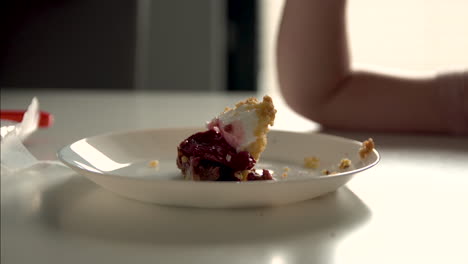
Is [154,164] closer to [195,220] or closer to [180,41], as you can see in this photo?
[195,220]

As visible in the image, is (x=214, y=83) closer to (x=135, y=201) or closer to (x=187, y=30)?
(x=187, y=30)

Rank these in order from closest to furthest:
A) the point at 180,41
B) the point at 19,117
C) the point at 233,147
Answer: the point at 233,147, the point at 19,117, the point at 180,41

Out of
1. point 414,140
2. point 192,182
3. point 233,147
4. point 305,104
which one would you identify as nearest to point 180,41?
point 305,104

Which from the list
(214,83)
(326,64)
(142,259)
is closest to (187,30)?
(214,83)

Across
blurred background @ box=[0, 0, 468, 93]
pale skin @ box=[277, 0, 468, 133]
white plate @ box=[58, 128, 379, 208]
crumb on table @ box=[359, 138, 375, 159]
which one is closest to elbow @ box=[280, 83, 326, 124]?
pale skin @ box=[277, 0, 468, 133]

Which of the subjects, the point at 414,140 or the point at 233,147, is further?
the point at 414,140

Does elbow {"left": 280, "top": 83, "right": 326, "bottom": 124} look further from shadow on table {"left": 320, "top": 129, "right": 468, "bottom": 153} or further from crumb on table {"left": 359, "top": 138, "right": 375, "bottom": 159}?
crumb on table {"left": 359, "top": 138, "right": 375, "bottom": 159}

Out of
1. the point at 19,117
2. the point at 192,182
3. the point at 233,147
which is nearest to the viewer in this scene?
the point at 192,182
